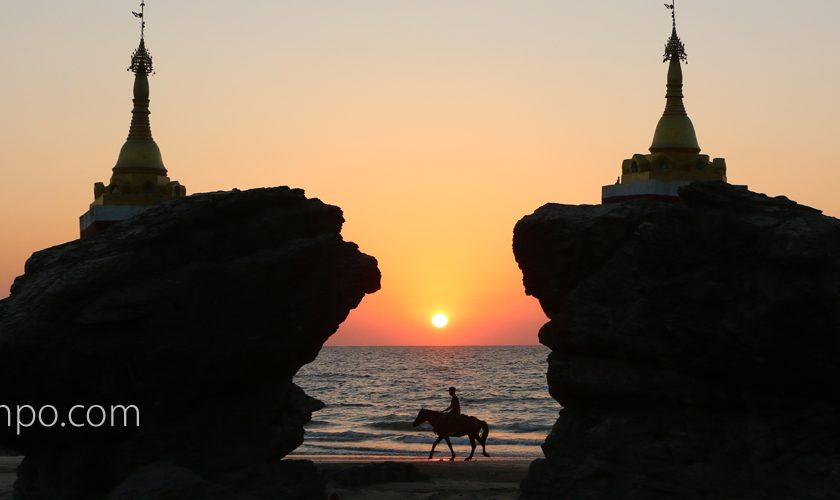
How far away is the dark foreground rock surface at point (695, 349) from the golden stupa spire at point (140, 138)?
34.9 meters

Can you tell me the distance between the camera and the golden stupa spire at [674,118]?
4372cm

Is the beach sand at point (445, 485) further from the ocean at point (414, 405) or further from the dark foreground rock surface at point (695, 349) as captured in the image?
the ocean at point (414, 405)

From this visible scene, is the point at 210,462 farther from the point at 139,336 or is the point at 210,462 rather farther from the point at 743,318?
the point at 743,318

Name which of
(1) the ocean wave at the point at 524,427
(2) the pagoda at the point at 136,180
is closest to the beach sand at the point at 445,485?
(2) the pagoda at the point at 136,180

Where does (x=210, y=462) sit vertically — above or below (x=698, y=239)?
below

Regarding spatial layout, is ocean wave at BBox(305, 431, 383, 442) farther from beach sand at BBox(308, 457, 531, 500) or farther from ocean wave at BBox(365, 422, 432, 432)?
beach sand at BBox(308, 457, 531, 500)

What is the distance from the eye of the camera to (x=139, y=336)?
21.4m

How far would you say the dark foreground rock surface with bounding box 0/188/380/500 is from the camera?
69.3 feet

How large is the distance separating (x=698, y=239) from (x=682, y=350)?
214cm

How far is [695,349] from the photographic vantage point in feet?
71.8

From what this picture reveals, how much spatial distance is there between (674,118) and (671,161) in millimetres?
2275

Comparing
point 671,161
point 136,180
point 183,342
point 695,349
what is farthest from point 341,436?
point 695,349

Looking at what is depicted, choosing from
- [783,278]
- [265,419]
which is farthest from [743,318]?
[265,419]

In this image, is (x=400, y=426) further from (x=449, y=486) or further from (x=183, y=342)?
(x=183, y=342)
